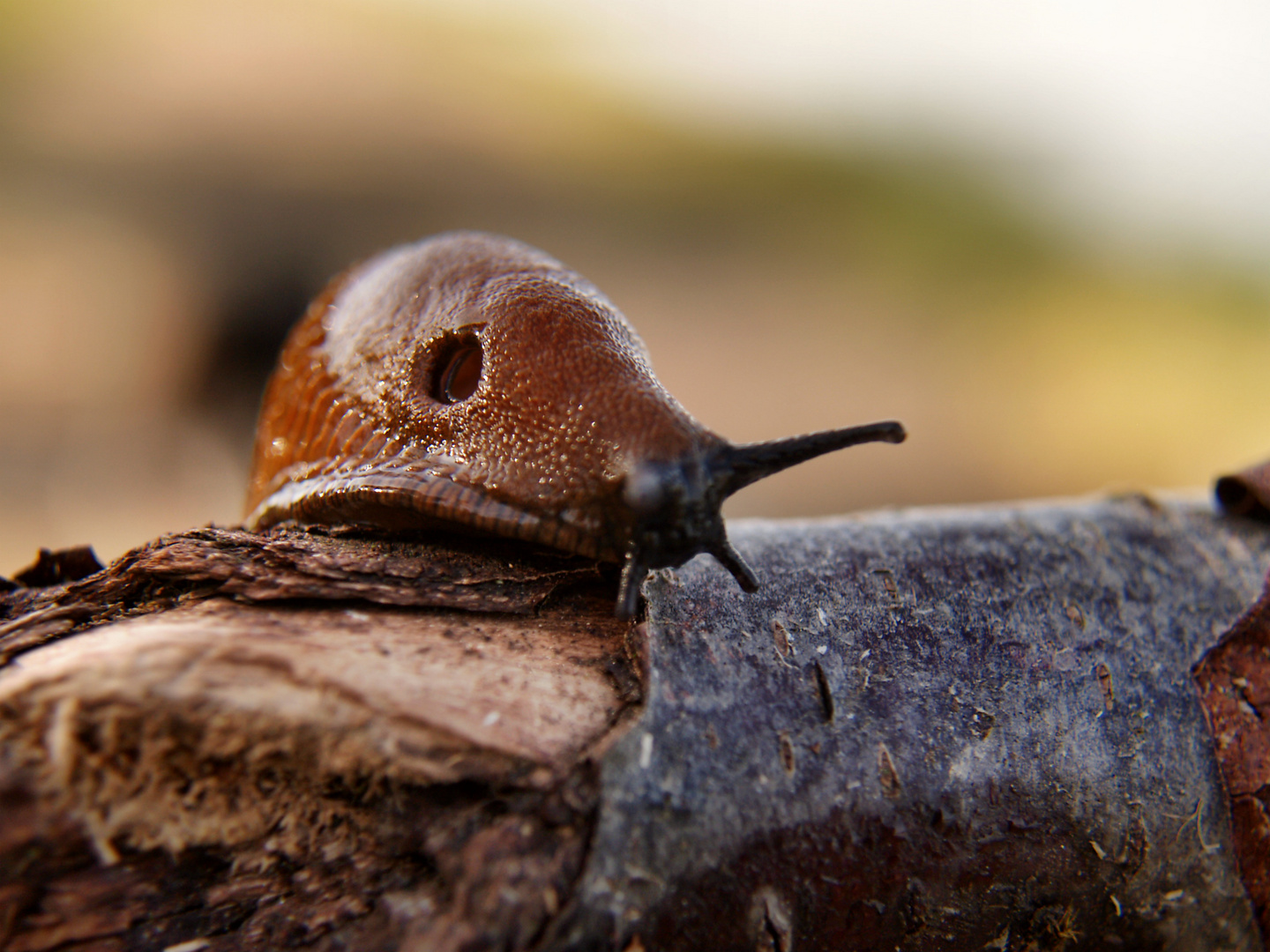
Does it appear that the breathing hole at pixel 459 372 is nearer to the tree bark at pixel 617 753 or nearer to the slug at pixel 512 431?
the slug at pixel 512 431

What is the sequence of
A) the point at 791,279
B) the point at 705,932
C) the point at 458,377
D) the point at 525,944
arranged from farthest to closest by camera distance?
the point at 791,279
the point at 458,377
the point at 705,932
the point at 525,944

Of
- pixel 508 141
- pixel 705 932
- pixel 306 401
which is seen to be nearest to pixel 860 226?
pixel 508 141

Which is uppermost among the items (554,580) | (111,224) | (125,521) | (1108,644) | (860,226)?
(111,224)

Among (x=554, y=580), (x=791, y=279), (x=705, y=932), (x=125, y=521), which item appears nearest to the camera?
(x=705, y=932)

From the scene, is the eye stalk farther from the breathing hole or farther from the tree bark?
the breathing hole

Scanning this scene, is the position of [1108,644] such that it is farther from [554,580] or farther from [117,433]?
[117,433]

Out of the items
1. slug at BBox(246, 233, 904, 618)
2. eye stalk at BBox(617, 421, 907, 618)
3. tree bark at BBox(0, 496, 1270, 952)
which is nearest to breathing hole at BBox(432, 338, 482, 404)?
slug at BBox(246, 233, 904, 618)

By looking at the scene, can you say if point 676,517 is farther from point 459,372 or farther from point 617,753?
point 459,372

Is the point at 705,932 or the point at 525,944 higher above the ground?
the point at 525,944
